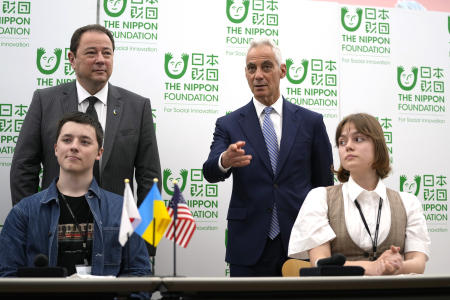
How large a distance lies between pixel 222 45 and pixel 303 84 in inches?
28.5

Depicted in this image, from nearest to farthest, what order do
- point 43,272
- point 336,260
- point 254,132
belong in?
point 43,272, point 336,260, point 254,132

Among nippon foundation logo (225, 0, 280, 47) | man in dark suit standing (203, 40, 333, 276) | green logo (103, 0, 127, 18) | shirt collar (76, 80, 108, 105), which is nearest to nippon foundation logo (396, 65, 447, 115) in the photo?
nippon foundation logo (225, 0, 280, 47)

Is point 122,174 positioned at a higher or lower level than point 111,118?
lower

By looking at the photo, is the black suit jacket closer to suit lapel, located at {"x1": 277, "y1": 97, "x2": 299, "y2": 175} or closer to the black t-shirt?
the black t-shirt

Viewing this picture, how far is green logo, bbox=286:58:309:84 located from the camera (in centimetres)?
441

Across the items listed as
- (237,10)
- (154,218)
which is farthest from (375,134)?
(237,10)

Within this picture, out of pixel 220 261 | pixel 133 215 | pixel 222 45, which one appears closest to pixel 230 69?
pixel 222 45

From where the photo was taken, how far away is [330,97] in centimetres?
446

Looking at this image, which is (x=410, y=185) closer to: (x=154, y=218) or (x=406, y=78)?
(x=406, y=78)

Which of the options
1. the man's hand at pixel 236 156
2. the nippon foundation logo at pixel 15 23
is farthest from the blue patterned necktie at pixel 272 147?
the nippon foundation logo at pixel 15 23

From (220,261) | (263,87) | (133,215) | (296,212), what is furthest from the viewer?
(220,261)

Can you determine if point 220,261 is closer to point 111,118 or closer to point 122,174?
point 122,174

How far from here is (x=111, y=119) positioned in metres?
3.49

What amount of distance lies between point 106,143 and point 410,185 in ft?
8.27
